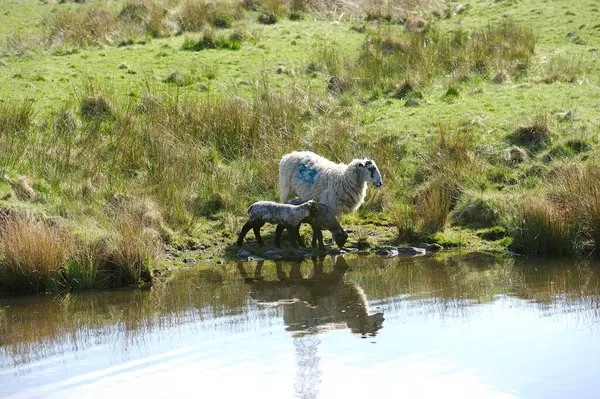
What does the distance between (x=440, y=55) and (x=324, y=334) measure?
13.6 m

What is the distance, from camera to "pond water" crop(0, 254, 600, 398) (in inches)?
377

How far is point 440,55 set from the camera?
23484 mm

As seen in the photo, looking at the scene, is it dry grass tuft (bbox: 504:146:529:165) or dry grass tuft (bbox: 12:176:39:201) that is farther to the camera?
dry grass tuft (bbox: 504:146:529:165)

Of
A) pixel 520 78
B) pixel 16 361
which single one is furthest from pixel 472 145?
pixel 16 361

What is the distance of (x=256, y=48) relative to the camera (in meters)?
25.5

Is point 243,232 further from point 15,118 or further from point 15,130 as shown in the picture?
point 15,118

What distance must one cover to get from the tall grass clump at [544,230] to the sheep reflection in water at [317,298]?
275cm

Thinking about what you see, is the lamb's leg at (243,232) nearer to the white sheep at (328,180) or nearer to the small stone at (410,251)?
the white sheep at (328,180)

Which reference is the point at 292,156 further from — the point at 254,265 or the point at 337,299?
the point at 337,299

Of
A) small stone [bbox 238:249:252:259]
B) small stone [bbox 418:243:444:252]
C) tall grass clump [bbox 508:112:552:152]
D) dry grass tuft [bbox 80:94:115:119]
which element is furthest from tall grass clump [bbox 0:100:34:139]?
tall grass clump [bbox 508:112:552:152]

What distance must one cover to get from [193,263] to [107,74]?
352 inches

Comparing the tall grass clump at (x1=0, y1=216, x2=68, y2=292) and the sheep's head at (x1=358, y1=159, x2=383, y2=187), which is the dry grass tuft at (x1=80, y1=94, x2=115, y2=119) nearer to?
the sheep's head at (x1=358, y1=159, x2=383, y2=187)

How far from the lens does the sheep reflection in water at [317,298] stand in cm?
1155

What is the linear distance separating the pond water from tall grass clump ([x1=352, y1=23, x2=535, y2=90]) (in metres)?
8.68
